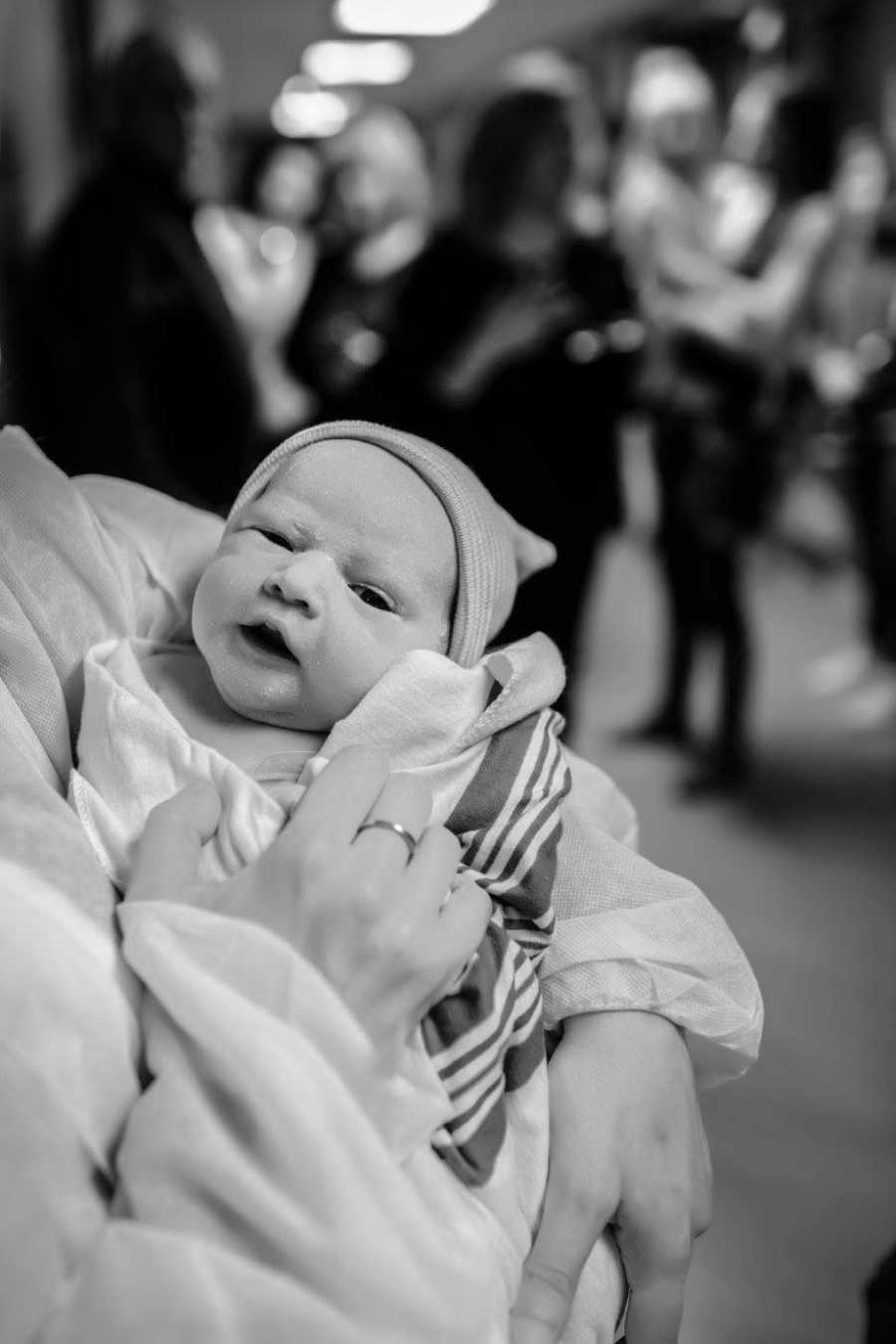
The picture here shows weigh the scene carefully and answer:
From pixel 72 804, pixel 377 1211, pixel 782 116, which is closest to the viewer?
pixel 377 1211

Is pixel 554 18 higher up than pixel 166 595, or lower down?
higher up

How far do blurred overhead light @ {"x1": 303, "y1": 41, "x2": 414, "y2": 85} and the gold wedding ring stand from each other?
69 cm

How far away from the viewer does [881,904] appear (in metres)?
0.97

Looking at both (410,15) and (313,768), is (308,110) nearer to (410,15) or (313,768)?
(410,15)

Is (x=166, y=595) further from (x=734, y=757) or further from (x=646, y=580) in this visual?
(x=734, y=757)

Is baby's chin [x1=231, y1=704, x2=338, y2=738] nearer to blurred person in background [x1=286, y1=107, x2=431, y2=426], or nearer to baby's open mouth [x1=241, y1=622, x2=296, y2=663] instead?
baby's open mouth [x1=241, y1=622, x2=296, y2=663]

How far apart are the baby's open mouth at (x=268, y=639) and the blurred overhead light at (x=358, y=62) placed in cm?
60

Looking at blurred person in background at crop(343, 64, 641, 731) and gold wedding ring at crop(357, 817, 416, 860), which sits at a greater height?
blurred person in background at crop(343, 64, 641, 731)

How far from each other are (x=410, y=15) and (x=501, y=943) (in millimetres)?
757

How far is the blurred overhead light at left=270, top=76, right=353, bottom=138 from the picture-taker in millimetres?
1005

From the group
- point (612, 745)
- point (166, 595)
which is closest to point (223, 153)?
A: point (166, 595)

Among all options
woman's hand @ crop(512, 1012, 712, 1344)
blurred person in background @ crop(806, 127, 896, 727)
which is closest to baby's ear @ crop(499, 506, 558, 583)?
woman's hand @ crop(512, 1012, 712, 1344)

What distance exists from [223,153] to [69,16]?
5.4 inches

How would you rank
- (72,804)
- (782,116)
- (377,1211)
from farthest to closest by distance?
1. (782,116)
2. (72,804)
3. (377,1211)
